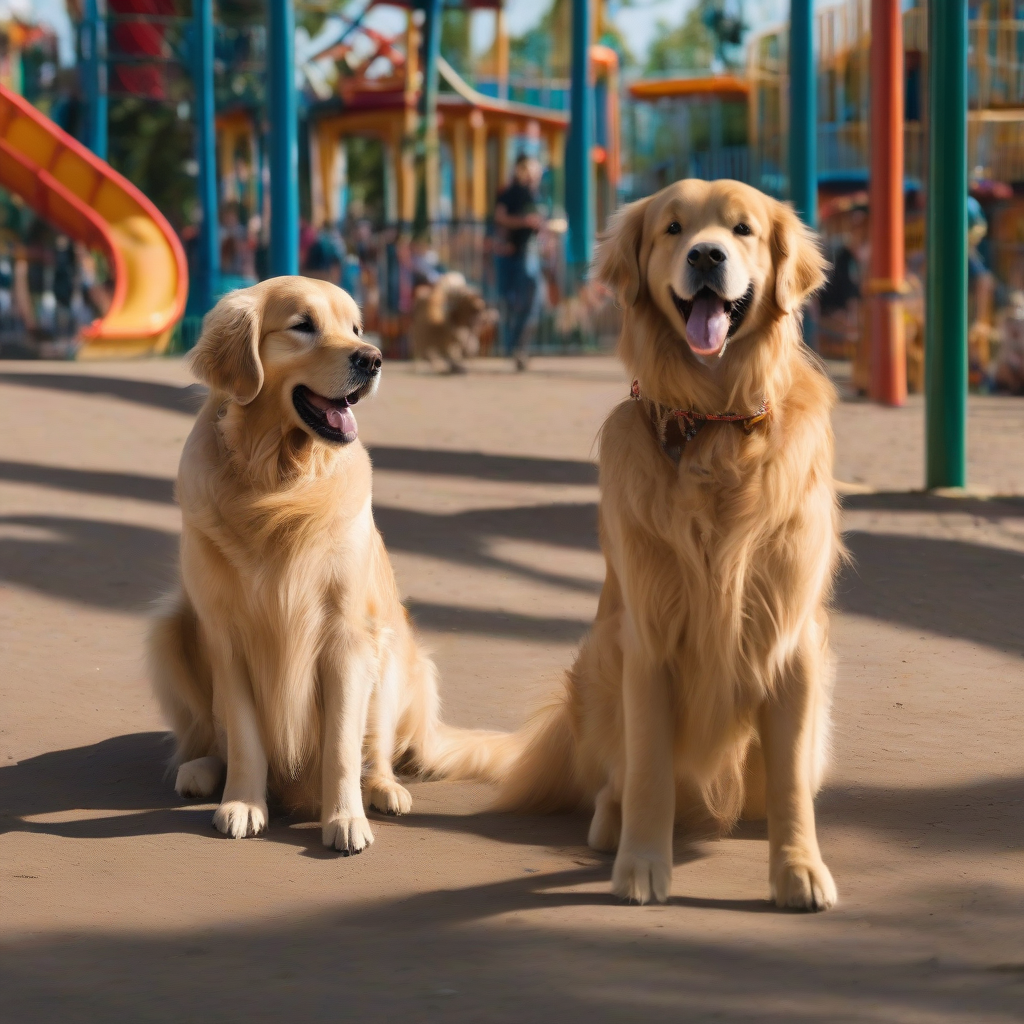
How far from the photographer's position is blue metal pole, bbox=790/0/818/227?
37.8 feet

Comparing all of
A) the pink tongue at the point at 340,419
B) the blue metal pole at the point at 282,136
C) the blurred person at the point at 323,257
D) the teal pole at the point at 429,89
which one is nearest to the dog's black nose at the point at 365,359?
the pink tongue at the point at 340,419

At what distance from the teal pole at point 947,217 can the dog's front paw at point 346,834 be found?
5894 millimetres

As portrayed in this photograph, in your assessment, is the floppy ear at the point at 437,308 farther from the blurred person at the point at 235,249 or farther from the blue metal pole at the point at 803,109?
the blurred person at the point at 235,249

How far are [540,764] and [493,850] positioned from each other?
38cm

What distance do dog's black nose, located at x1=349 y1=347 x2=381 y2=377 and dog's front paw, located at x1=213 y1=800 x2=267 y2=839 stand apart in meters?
1.22

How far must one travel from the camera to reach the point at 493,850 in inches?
137

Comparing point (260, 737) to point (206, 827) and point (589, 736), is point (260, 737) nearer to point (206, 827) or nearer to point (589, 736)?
point (206, 827)

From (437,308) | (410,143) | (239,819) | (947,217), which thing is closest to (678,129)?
(410,143)

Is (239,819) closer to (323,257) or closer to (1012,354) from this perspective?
(1012,354)

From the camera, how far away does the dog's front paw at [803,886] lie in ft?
9.89

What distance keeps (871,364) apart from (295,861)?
10.6 metres

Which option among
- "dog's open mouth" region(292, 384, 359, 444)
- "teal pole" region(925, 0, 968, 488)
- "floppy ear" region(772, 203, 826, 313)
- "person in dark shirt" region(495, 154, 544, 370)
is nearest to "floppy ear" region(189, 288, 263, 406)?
"dog's open mouth" region(292, 384, 359, 444)

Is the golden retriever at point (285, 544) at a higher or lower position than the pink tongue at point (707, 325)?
lower

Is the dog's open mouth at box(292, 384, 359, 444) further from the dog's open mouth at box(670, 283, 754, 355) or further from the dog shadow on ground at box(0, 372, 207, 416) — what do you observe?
the dog shadow on ground at box(0, 372, 207, 416)
